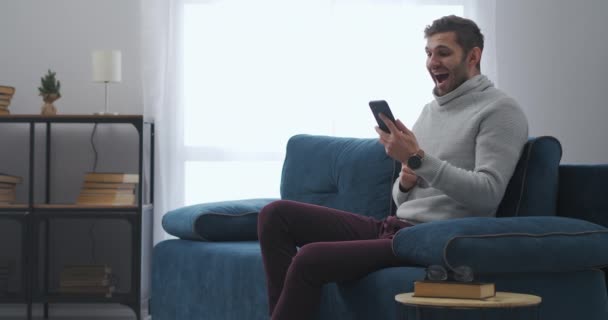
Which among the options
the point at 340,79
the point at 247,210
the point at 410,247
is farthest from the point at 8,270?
the point at 410,247

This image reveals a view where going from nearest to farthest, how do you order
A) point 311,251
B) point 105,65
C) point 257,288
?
point 311,251, point 257,288, point 105,65

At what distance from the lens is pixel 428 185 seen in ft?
9.00

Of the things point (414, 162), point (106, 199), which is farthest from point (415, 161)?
point (106, 199)

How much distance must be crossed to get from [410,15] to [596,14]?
1.04 meters

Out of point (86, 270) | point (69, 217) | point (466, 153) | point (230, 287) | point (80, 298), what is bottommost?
point (80, 298)

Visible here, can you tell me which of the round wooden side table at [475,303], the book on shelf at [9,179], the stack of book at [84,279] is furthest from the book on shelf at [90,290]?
the round wooden side table at [475,303]

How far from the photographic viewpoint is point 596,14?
4871 millimetres

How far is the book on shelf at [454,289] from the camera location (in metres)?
1.94

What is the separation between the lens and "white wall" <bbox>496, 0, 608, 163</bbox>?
4.82 meters

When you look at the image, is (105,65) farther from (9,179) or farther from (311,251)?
(311,251)

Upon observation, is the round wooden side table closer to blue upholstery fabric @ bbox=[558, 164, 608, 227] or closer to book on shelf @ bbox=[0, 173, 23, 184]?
blue upholstery fabric @ bbox=[558, 164, 608, 227]

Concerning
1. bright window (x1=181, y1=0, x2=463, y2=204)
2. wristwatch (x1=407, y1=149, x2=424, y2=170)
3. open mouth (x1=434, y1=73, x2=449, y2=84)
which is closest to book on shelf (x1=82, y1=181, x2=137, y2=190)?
bright window (x1=181, y1=0, x2=463, y2=204)

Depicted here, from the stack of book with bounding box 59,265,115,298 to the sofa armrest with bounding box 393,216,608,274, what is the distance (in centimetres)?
230

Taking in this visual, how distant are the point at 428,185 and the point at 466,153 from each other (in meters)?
0.18
